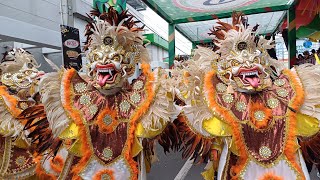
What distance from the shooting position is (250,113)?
8.16 feet

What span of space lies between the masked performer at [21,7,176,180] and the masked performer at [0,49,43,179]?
0.39 meters

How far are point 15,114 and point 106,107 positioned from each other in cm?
93

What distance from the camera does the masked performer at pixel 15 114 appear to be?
2973mm

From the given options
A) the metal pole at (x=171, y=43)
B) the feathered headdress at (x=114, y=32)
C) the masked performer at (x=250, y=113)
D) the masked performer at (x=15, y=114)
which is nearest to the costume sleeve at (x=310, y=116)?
the masked performer at (x=250, y=113)

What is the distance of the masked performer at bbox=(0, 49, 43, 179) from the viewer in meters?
2.97

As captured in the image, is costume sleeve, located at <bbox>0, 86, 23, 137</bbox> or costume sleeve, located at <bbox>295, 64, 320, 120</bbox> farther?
costume sleeve, located at <bbox>0, 86, 23, 137</bbox>

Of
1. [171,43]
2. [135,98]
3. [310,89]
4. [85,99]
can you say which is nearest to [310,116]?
[310,89]

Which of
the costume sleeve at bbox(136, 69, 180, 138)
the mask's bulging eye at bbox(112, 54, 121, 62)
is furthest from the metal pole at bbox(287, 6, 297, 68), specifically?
the mask's bulging eye at bbox(112, 54, 121, 62)

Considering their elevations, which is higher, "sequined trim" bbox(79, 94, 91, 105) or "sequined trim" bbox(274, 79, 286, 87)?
"sequined trim" bbox(274, 79, 286, 87)

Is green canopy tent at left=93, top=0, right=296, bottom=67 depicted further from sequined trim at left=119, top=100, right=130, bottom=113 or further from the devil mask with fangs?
sequined trim at left=119, top=100, right=130, bottom=113

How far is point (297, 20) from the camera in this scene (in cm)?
738

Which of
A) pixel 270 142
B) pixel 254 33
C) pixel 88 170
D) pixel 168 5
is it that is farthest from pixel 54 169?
pixel 168 5

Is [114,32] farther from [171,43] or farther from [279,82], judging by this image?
[171,43]

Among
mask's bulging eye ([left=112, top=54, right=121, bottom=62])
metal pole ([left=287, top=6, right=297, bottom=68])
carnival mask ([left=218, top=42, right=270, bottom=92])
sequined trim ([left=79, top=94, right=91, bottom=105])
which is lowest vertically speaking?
sequined trim ([left=79, top=94, right=91, bottom=105])
